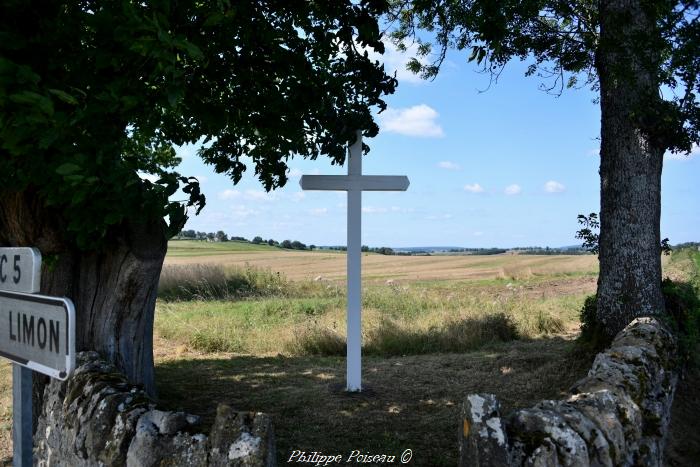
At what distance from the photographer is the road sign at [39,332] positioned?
2.33 metres

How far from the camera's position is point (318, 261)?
30453mm

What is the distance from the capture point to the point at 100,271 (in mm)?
4820

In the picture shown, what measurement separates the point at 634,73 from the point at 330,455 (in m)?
4.72

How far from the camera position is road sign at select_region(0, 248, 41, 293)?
259cm

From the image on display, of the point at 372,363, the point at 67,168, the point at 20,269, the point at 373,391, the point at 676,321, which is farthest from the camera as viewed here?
the point at 372,363

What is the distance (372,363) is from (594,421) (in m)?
4.78

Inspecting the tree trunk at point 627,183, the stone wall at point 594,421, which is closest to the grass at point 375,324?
the tree trunk at point 627,183

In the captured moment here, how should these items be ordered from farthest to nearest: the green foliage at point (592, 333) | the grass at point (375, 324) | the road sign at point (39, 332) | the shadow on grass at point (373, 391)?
the grass at point (375, 324), the green foliage at point (592, 333), the shadow on grass at point (373, 391), the road sign at point (39, 332)

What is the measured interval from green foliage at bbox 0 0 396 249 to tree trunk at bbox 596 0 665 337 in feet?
7.91

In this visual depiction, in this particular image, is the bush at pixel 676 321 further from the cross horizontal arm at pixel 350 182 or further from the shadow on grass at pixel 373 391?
the cross horizontal arm at pixel 350 182

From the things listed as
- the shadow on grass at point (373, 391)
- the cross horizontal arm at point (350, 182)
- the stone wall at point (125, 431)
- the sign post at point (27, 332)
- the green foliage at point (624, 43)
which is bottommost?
the shadow on grass at point (373, 391)

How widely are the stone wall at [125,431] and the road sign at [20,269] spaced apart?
100 cm

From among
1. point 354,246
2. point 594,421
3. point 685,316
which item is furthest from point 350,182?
point 685,316

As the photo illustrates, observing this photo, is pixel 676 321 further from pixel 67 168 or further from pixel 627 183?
pixel 67 168
